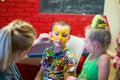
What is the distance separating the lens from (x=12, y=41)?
103cm

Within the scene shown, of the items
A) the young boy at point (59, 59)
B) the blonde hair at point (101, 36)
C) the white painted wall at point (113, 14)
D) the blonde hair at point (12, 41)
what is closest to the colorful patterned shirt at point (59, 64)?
the young boy at point (59, 59)

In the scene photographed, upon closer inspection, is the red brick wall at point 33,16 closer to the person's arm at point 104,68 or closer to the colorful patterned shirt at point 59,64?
the colorful patterned shirt at point 59,64

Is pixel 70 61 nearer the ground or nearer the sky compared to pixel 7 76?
nearer the ground

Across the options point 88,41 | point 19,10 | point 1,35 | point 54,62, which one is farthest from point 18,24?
point 19,10

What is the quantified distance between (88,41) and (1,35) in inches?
24.2

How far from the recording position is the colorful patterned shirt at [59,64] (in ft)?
5.76

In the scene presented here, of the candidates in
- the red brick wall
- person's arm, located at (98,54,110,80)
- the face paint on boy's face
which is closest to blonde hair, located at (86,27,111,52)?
person's arm, located at (98,54,110,80)

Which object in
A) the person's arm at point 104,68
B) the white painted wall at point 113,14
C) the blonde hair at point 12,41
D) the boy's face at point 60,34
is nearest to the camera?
the blonde hair at point 12,41

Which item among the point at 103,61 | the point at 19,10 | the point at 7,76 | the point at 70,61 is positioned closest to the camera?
the point at 7,76

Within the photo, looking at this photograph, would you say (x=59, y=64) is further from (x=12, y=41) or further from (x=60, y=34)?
(x=12, y=41)

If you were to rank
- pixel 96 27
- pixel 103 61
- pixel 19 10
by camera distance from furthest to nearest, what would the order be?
pixel 19 10 < pixel 96 27 < pixel 103 61

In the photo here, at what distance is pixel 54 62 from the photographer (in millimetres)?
1783

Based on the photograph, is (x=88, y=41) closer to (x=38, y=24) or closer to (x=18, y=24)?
(x=18, y=24)

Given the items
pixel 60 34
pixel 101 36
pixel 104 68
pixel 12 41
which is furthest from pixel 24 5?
pixel 12 41
